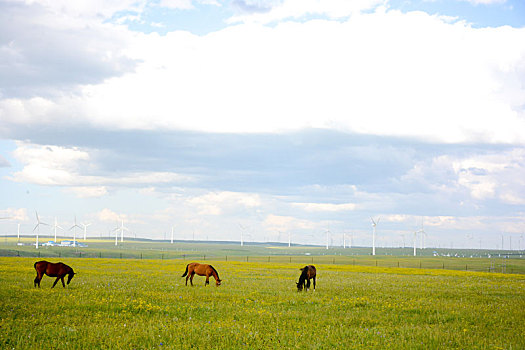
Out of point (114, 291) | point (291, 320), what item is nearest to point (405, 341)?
point (291, 320)

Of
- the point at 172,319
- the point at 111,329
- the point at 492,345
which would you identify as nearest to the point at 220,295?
the point at 172,319

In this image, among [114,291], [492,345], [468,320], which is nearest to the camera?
[492,345]

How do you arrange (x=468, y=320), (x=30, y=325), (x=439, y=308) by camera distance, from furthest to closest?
1. (x=439, y=308)
2. (x=468, y=320)
3. (x=30, y=325)

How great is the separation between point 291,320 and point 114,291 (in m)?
13.4

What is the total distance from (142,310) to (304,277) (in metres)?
13.5

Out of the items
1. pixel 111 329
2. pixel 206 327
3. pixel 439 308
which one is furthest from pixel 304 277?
pixel 111 329

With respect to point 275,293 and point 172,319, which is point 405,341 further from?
point 275,293

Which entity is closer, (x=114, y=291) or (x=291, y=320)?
(x=291, y=320)

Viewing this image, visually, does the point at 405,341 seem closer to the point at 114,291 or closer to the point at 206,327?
the point at 206,327

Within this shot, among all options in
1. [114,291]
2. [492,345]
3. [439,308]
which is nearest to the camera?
[492,345]

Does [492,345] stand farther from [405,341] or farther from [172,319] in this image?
[172,319]

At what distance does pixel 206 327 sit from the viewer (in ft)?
63.6

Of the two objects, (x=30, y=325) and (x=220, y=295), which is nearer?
(x=30, y=325)

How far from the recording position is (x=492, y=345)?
17531 millimetres
